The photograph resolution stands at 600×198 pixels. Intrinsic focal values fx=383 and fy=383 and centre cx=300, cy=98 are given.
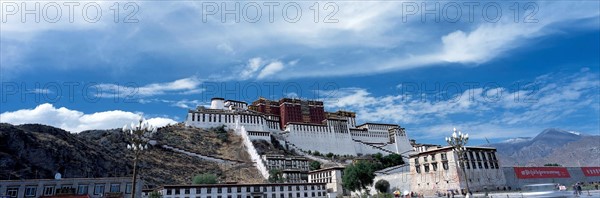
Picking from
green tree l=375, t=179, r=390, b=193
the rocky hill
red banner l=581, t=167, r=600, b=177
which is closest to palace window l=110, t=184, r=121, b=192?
the rocky hill

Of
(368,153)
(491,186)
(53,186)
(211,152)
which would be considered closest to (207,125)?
(211,152)

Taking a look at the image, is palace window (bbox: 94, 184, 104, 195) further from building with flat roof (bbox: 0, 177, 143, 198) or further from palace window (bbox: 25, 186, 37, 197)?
palace window (bbox: 25, 186, 37, 197)

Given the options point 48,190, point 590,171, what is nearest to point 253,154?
point 48,190

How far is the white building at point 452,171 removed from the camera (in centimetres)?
5122

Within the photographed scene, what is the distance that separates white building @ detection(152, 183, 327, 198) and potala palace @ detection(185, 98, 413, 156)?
37861 mm

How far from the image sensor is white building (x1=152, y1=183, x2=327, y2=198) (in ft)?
169

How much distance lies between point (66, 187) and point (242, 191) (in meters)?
23.3

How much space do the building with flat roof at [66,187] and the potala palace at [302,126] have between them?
57021mm

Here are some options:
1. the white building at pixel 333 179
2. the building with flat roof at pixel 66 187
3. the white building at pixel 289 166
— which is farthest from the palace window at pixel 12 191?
the white building at pixel 333 179

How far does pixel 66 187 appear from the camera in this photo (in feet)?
127

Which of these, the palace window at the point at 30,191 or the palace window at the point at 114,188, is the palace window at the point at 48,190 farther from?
the palace window at the point at 114,188

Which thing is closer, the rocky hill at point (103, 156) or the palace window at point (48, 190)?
the palace window at point (48, 190)

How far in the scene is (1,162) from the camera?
52.4 meters

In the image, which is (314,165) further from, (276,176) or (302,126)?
(302,126)
